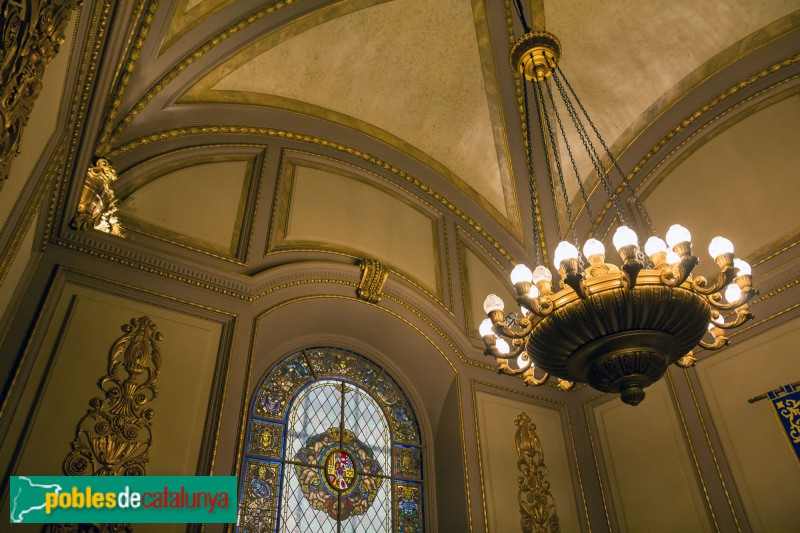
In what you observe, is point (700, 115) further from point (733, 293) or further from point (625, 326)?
point (625, 326)

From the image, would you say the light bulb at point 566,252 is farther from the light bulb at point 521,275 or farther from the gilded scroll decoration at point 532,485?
the gilded scroll decoration at point 532,485

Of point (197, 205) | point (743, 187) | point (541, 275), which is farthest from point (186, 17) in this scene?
point (743, 187)

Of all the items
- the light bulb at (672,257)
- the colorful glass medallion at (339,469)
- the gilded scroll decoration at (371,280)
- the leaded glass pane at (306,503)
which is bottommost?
the leaded glass pane at (306,503)

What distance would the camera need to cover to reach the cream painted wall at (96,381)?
322 centimetres

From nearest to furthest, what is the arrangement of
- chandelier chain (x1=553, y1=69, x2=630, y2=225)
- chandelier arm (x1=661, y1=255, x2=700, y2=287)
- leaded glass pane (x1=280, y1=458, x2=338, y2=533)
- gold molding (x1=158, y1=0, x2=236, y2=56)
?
chandelier arm (x1=661, y1=255, x2=700, y2=287) < chandelier chain (x1=553, y1=69, x2=630, y2=225) < gold molding (x1=158, y1=0, x2=236, y2=56) < leaded glass pane (x1=280, y1=458, x2=338, y2=533)

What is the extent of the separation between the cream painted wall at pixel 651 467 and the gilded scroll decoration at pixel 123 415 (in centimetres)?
404

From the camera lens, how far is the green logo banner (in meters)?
3.05

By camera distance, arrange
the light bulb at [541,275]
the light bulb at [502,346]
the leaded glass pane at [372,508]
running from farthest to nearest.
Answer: the leaded glass pane at [372,508] → the light bulb at [502,346] → the light bulb at [541,275]

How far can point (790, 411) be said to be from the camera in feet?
12.8

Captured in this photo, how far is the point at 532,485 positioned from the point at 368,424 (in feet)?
5.09

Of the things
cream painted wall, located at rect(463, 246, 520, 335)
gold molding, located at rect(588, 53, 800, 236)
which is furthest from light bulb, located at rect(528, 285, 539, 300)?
cream painted wall, located at rect(463, 246, 520, 335)

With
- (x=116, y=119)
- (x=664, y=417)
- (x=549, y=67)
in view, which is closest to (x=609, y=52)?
(x=549, y=67)

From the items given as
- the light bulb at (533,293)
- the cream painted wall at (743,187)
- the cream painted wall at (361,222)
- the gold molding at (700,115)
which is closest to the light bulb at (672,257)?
the light bulb at (533,293)

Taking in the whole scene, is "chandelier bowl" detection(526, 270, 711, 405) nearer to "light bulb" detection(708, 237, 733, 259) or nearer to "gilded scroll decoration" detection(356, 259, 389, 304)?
"light bulb" detection(708, 237, 733, 259)
